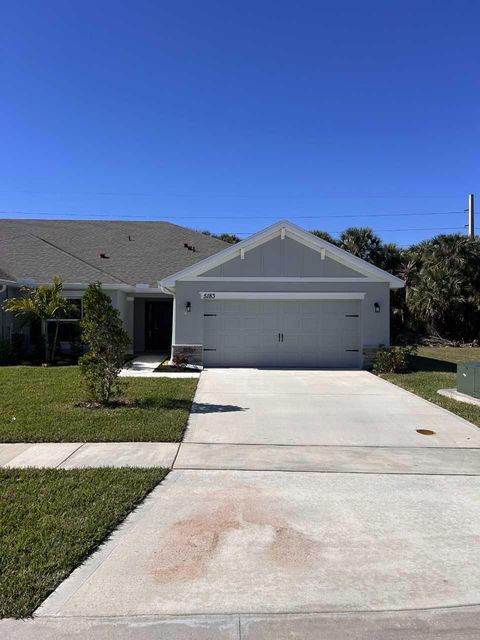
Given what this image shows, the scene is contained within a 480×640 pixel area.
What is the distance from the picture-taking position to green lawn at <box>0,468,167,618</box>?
10.9 feet

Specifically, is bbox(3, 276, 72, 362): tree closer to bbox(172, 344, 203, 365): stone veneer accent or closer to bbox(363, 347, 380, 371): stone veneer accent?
bbox(172, 344, 203, 365): stone veneer accent

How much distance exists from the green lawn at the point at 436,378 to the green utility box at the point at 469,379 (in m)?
0.52

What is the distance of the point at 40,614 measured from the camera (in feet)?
9.95

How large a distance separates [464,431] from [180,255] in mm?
15136

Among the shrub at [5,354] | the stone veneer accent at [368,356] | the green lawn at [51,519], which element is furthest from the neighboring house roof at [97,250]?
the green lawn at [51,519]

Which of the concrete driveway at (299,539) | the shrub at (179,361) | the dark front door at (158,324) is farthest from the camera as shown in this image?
the dark front door at (158,324)

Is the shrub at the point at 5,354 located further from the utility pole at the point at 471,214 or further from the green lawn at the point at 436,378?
the utility pole at the point at 471,214

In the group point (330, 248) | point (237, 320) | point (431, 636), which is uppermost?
point (330, 248)

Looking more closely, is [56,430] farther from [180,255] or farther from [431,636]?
[180,255]

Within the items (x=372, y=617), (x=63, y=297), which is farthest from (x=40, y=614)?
(x=63, y=297)

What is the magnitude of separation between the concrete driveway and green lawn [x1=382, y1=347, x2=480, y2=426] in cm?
165

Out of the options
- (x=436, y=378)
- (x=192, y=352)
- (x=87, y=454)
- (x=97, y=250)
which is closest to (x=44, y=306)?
(x=192, y=352)

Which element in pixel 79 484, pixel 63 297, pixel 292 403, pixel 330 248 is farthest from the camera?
pixel 63 297

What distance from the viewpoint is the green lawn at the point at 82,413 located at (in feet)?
22.9
